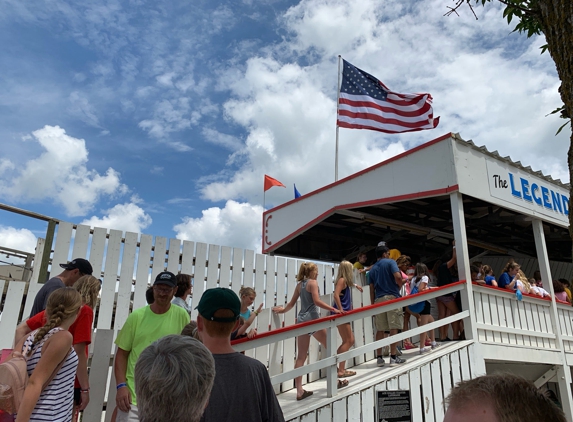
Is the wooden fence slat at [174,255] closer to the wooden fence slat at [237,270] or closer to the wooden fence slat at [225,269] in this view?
the wooden fence slat at [225,269]

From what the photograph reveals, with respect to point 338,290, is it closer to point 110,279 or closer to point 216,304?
point 110,279

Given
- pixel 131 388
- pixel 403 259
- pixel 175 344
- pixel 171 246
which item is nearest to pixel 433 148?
pixel 403 259

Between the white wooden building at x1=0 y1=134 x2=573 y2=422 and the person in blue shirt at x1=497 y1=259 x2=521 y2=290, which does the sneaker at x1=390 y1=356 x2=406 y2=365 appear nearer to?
the white wooden building at x1=0 y1=134 x2=573 y2=422

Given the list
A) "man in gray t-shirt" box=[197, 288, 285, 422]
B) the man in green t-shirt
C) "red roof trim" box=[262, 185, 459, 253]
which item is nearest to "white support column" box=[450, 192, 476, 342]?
"red roof trim" box=[262, 185, 459, 253]

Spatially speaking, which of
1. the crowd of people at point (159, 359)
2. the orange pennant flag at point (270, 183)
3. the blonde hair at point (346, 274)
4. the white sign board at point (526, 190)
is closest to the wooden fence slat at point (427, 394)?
the crowd of people at point (159, 359)

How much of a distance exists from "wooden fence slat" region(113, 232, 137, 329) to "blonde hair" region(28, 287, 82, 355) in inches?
139

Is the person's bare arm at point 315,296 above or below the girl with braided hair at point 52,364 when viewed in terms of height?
above

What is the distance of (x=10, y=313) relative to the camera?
5160 millimetres

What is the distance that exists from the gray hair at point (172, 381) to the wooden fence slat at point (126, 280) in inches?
201

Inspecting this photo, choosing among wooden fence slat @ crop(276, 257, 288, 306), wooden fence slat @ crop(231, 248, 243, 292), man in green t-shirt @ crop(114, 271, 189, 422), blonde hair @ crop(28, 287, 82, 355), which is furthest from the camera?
wooden fence slat @ crop(276, 257, 288, 306)

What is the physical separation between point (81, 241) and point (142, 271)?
974mm

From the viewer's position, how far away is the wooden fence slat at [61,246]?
587cm

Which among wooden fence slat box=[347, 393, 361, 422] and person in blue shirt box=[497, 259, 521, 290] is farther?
person in blue shirt box=[497, 259, 521, 290]

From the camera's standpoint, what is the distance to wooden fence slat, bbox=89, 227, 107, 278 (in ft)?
20.2
